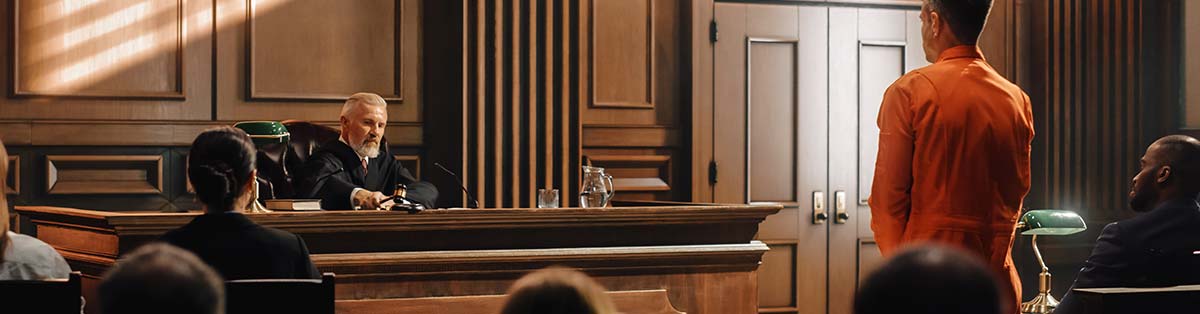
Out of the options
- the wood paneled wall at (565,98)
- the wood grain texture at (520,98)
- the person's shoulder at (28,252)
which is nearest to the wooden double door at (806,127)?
the wood paneled wall at (565,98)

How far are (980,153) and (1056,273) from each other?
13.8 feet

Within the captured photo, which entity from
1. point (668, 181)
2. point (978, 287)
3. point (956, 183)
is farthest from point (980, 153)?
point (668, 181)

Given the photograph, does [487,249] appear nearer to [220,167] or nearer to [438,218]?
[438,218]

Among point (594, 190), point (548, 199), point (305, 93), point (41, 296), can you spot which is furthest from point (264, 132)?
point (41, 296)

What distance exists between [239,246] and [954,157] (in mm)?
1421

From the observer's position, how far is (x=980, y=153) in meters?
2.59

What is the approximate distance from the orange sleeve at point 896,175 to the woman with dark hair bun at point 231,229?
45.8 inches

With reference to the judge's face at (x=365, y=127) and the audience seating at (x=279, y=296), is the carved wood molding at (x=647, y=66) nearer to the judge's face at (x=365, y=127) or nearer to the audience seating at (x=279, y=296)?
the judge's face at (x=365, y=127)

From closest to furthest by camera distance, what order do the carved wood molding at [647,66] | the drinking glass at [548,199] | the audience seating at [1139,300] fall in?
1. the audience seating at [1139,300]
2. the drinking glass at [548,199]
3. the carved wood molding at [647,66]

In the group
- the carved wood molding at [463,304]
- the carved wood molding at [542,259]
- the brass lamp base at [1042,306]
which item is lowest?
the brass lamp base at [1042,306]

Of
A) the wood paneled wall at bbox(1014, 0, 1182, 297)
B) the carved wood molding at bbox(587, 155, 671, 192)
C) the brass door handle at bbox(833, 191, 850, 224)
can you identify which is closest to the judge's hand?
the carved wood molding at bbox(587, 155, 671, 192)

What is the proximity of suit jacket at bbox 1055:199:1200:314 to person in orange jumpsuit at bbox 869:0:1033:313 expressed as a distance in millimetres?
689

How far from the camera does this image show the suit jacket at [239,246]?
2.51 metres

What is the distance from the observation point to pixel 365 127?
473 cm
